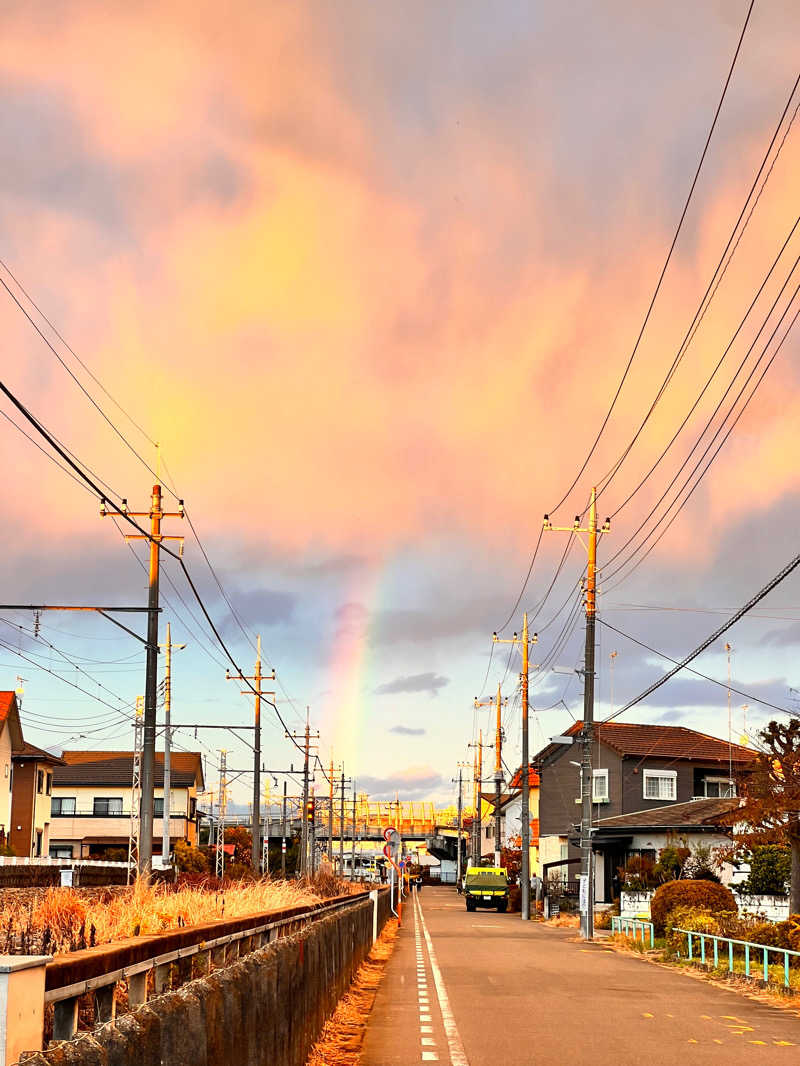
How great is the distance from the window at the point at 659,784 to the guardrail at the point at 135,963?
175 feet

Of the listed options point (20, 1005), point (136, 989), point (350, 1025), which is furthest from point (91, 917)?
point (20, 1005)

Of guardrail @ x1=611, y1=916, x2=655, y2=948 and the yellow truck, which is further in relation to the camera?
the yellow truck

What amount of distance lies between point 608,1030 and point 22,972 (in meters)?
12.1

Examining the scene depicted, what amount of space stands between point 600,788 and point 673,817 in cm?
1209

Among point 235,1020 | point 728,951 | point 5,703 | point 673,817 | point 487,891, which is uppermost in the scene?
point 5,703

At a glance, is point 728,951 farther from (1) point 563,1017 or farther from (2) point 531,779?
(2) point 531,779

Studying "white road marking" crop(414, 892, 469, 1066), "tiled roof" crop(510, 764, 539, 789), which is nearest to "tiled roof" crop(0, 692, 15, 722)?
"tiled roof" crop(510, 764, 539, 789)

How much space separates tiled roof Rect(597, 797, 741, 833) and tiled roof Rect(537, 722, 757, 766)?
11.8ft

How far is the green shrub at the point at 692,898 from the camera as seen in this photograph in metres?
31.6

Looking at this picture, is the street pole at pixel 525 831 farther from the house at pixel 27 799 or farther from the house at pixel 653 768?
the house at pixel 27 799

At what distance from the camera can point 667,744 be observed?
223 ft

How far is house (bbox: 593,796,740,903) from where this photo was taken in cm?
5172

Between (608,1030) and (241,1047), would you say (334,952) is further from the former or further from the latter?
(241,1047)

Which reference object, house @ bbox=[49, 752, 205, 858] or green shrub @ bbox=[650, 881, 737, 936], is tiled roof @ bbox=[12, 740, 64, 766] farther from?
green shrub @ bbox=[650, 881, 737, 936]
